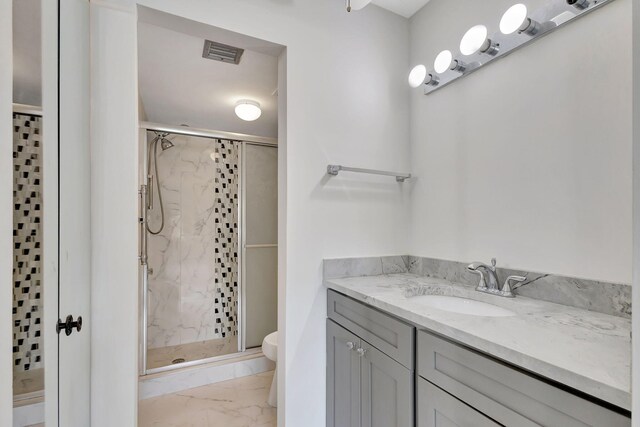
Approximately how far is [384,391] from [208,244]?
2414 millimetres

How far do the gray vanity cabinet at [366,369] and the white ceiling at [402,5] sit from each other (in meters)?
1.72

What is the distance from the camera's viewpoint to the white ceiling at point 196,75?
1.47m

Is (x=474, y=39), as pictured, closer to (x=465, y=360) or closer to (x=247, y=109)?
(x=465, y=360)

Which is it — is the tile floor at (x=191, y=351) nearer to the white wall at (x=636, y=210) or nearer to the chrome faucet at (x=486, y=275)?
the chrome faucet at (x=486, y=275)

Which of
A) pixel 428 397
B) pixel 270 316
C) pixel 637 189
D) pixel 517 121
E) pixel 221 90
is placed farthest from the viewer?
pixel 270 316

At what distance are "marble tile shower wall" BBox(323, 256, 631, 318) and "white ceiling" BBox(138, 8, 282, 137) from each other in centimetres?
123

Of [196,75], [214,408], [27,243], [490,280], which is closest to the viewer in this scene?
[27,243]

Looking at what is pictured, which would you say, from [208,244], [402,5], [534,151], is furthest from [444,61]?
[208,244]

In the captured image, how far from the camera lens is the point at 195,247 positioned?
3100 mm

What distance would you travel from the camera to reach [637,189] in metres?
0.52

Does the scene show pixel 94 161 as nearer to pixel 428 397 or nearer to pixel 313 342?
pixel 313 342

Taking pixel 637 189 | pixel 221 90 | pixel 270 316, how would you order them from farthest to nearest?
pixel 270 316 → pixel 221 90 → pixel 637 189

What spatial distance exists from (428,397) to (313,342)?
70cm

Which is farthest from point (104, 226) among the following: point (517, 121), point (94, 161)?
point (517, 121)
